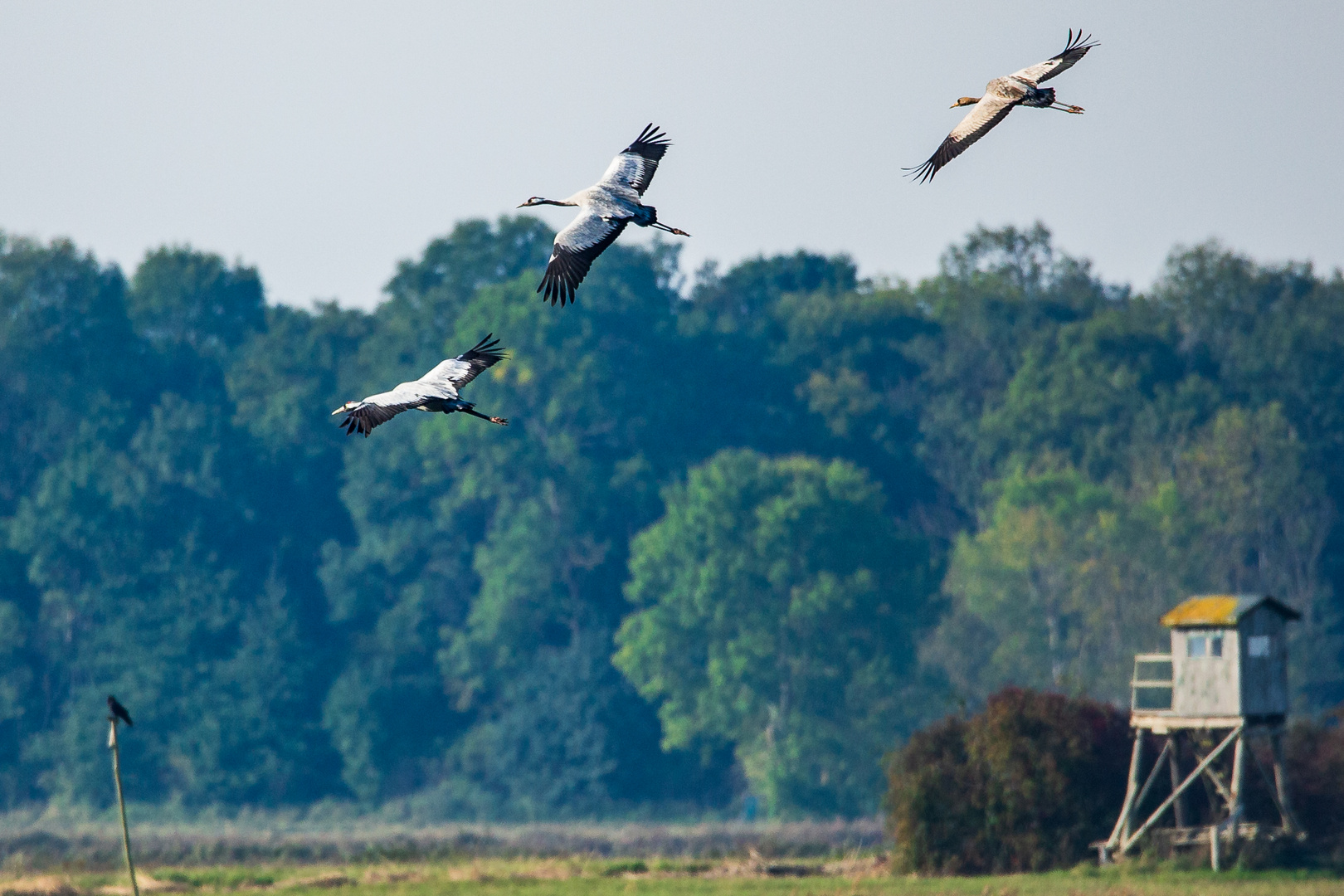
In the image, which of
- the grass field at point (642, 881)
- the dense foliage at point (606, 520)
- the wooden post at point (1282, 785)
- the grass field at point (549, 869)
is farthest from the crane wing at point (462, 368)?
the dense foliage at point (606, 520)

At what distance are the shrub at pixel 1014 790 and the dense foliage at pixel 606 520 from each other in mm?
23415

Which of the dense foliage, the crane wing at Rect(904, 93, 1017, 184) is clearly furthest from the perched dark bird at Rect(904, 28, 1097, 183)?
the dense foliage

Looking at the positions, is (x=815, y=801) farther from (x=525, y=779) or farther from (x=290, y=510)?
(x=290, y=510)

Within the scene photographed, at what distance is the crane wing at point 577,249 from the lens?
1934 cm

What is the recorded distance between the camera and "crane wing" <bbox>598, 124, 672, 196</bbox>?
69.2ft

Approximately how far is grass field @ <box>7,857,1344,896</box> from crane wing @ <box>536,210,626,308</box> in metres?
16.1

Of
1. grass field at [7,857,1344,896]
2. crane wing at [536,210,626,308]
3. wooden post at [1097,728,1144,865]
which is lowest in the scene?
grass field at [7,857,1344,896]

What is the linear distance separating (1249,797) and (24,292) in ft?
176

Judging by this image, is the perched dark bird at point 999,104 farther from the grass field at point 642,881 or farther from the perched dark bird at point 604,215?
the grass field at point 642,881

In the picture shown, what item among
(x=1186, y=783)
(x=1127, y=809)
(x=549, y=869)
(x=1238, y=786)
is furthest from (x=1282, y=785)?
(x=549, y=869)

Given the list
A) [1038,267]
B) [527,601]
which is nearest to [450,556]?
[527,601]

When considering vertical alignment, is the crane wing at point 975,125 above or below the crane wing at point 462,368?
above

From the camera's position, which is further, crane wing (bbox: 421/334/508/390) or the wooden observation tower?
the wooden observation tower

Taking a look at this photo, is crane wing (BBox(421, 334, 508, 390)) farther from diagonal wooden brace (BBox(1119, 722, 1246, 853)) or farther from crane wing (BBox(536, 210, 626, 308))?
diagonal wooden brace (BBox(1119, 722, 1246, 853))
